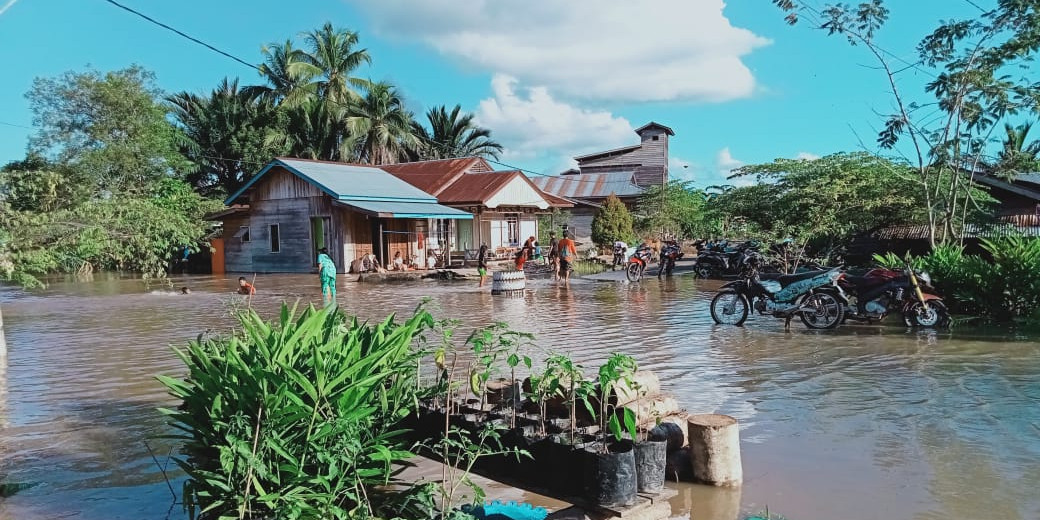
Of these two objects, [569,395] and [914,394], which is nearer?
[569,395]

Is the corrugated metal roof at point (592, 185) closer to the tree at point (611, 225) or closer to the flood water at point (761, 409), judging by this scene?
the tree at point (611, 225)

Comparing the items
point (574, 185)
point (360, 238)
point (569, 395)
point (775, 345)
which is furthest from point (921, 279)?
point (574, 185)

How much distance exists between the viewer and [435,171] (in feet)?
107

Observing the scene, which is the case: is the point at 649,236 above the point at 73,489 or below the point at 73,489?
above

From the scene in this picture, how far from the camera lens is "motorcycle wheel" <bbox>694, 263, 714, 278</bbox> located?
21.4 m

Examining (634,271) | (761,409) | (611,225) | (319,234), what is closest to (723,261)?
(634,271)

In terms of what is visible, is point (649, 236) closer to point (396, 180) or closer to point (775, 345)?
point (396, 180)

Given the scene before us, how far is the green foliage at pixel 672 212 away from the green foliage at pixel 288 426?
1305 inches

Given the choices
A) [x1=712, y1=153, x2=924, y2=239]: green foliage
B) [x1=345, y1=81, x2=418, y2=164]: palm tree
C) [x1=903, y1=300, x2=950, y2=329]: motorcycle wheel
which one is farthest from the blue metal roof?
[x1=903, y1=300, x2=950, y2=329]: motorcycle wheel

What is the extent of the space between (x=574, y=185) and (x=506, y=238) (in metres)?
14.8

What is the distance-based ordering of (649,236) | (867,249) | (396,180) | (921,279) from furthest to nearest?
(649,236), (396,180), (867,249), (921,279)

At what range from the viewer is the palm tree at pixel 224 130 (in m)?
37.8

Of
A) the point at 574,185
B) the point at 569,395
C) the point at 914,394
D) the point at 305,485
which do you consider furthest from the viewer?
the point at 574,185

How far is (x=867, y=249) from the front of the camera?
18.2 m
